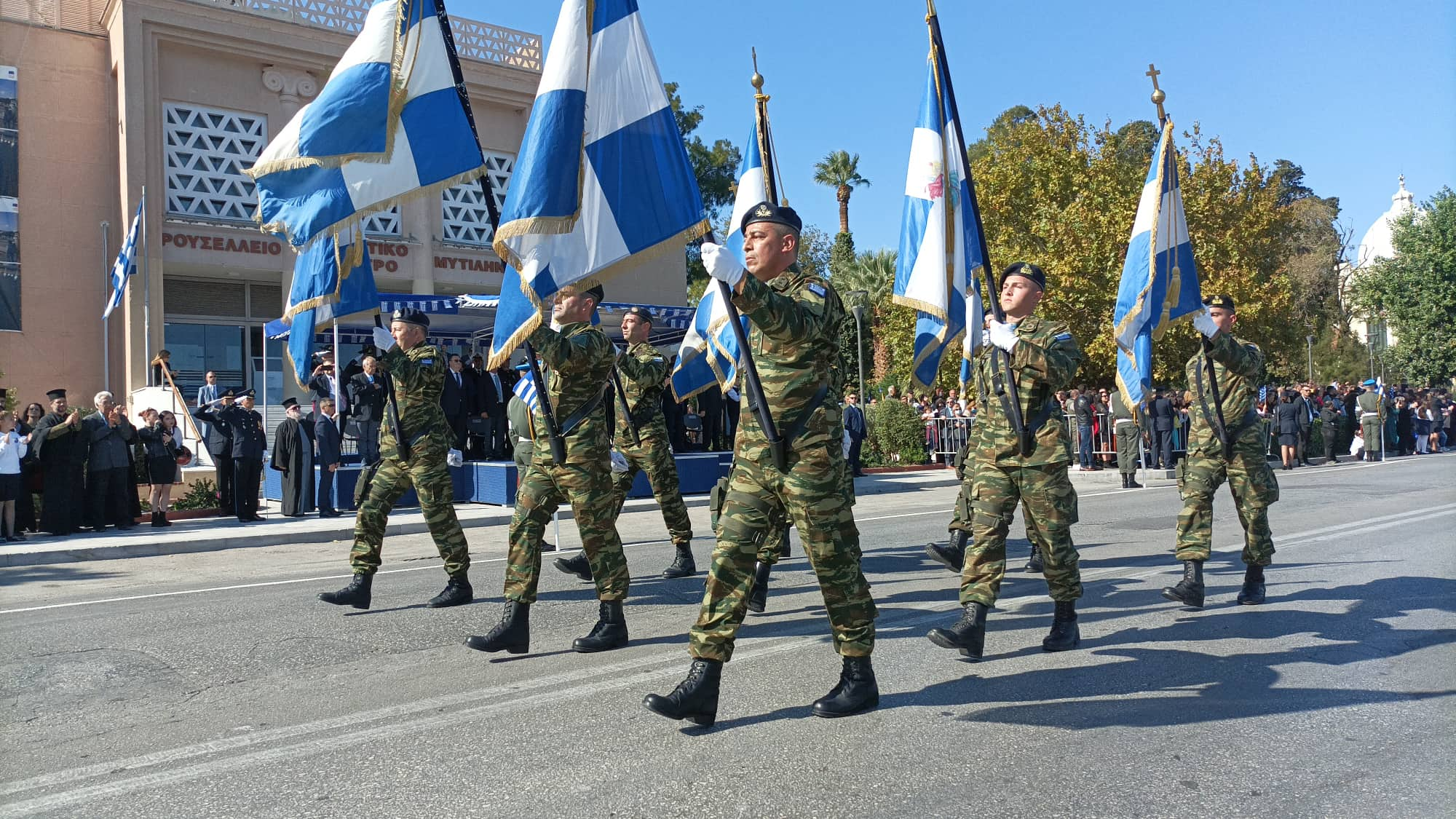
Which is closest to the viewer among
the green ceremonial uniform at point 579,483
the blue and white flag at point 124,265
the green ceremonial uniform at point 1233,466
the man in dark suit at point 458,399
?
the green ceremonial uniform at point 579,483

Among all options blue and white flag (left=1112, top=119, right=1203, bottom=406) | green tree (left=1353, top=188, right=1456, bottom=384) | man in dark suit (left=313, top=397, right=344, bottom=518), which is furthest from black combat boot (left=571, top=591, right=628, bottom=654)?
green tree (left=1353, top=188, right=1456, bottom=384)

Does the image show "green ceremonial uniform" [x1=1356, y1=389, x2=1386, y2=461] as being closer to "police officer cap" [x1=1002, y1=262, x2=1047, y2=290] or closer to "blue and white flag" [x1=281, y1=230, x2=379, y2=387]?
"police officer cap" [x1=1002, y1=262, x2=1047, y2=290]

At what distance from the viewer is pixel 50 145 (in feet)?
74.5

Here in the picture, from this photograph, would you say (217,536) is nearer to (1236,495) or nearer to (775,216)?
(775,216)

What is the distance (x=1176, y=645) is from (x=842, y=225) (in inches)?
1987

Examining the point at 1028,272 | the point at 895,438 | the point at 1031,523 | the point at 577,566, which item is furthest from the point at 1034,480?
the point at 895,438

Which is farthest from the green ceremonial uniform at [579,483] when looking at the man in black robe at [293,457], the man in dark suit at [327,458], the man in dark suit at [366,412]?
the man in black robe at [293,457]

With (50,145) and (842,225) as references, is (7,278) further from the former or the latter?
(842,225)

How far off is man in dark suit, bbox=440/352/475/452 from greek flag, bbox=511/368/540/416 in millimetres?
10062

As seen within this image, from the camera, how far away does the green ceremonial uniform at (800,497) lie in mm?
4246

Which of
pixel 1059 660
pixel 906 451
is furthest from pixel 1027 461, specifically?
pixel 906 451

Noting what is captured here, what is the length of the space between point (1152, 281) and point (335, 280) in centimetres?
609

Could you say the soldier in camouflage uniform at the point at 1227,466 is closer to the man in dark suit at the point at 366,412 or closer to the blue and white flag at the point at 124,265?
the man in dark suit at the point at 366,412

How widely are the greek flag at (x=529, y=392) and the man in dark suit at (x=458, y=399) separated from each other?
10062 millimetres
